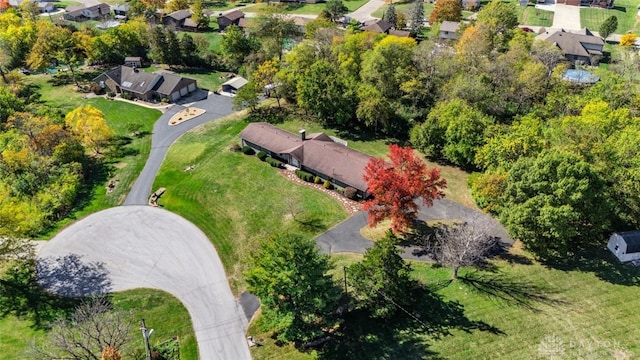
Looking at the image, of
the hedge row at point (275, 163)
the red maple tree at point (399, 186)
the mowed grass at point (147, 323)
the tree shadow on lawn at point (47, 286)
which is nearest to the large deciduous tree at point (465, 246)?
the red maple tree at point (399, 186)

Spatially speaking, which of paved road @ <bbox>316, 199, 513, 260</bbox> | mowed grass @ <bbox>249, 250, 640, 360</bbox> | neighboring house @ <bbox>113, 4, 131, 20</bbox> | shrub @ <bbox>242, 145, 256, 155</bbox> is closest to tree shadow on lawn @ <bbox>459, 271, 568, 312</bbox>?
mowed grass @ <bbox>249, 250, 640, 360</bbox>

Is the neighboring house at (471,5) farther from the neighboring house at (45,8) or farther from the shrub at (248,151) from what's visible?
the neighboring house at (45,8)

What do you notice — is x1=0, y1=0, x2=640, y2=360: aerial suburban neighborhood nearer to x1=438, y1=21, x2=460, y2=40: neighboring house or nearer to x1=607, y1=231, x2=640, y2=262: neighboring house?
x1=607, y1=231, x2=640, y2=262: neighboring house

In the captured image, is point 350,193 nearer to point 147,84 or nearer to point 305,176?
point 305,176

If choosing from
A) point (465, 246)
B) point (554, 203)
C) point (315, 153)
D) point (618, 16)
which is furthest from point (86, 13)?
point (618, 16)

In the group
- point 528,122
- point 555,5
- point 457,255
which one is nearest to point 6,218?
point 457,255

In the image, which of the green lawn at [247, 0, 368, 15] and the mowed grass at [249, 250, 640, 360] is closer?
the mowed grass at [249, 250, 640, 360]

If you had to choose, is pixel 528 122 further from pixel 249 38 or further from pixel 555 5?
pixel 555 5
